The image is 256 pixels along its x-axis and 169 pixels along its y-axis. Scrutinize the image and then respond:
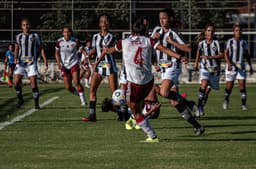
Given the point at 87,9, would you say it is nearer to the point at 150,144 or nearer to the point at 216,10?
the point at 216,10

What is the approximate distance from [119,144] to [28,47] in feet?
26.4

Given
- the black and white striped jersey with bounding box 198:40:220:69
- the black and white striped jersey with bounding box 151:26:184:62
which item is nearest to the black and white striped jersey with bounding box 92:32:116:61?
the black and white striped jersey with bounding box 151:26:184:62

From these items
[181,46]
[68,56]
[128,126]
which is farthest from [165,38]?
[68,56]

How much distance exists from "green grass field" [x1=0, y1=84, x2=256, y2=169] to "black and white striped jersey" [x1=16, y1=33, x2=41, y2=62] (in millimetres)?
1897

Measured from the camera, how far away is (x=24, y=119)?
16.0 meters

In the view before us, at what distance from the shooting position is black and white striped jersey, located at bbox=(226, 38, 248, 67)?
19.5 m

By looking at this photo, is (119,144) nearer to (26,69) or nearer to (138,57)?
(138,57)

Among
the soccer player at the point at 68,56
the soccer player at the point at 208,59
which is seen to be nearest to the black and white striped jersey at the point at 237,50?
the soccer player at the point at 208,59

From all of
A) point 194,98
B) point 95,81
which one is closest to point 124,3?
point 194,98

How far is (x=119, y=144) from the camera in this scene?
A: 1150cm

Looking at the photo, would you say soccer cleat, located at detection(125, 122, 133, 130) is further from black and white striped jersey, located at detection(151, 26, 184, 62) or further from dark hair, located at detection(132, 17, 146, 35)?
dark hair, located at detection(132, 17, 146, 35)

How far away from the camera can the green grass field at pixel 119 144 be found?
377 inches

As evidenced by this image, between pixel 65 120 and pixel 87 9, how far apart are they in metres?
23.1

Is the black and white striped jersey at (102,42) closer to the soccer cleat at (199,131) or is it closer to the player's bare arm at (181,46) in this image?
the player's bare arm at (181,46)
